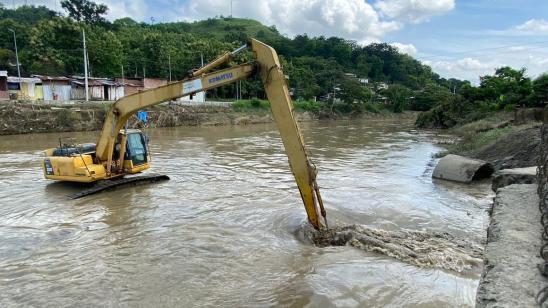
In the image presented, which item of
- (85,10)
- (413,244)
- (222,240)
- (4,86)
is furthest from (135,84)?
(413,244)

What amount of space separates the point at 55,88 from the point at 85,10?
32507 millimetres

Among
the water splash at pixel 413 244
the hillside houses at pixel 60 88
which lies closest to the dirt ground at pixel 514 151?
the water splash at pixel 413 244

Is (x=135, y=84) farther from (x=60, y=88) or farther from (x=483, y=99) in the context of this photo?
(x=483, y=99)

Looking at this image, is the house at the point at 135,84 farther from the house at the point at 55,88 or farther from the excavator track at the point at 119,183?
the excavator track at the point at 119,183

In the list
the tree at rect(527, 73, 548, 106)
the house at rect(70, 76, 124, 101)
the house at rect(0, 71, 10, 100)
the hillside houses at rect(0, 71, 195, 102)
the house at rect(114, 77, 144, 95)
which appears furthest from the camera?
the house at rect(114, 77, 144, 95)

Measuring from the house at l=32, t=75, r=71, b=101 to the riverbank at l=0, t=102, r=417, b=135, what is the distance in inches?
251

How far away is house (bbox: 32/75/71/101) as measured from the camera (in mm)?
40969

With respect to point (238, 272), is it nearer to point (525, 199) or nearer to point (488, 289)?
point (488, 289)

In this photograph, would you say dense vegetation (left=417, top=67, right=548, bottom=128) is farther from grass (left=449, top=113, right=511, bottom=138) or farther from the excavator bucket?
the excavator bucket

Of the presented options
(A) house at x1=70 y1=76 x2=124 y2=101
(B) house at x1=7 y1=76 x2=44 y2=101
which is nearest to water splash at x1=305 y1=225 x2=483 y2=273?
(B) house at x1=7 y1=76 x2=44 y2=101

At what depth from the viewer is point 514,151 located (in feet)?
48.4

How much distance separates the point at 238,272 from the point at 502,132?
1776cm

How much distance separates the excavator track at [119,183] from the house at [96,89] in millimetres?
32464

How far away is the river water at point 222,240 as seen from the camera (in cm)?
618
